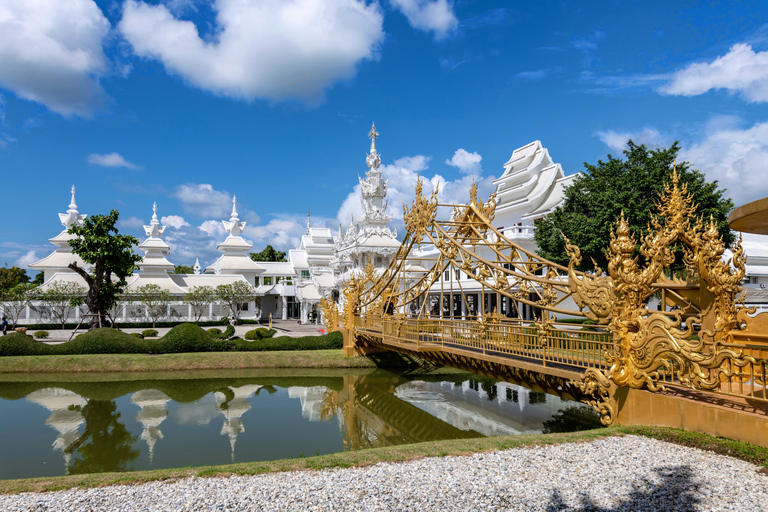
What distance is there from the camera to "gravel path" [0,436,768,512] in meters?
5.56

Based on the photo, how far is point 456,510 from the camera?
5.62 meters

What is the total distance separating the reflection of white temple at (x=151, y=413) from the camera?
1195cm

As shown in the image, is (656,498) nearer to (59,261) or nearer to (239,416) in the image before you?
(239,416)

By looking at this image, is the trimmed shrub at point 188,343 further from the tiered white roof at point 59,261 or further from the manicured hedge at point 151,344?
the tiered white roof at point 59,261

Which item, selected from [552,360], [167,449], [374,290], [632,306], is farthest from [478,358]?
[374,290]

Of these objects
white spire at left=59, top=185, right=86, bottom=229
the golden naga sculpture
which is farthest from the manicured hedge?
white spire at left=59, top=185, right=86, bottom=229

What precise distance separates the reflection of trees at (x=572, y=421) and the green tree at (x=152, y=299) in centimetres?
3010

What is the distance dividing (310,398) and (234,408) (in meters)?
2.60

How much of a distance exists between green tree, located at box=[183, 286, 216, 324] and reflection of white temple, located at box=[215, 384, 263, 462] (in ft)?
64.1

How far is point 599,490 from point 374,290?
58.0 feet

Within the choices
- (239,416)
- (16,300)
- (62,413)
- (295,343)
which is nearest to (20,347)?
(62,413)

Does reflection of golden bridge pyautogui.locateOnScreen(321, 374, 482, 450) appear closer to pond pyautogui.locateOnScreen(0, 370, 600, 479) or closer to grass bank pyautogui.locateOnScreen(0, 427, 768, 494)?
pond pyautogui.locateOnScreen(0, 370, 600, 479)

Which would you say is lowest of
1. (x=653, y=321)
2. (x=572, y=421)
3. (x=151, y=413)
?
(x=151, y=413)

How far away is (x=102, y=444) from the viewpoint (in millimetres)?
11500
